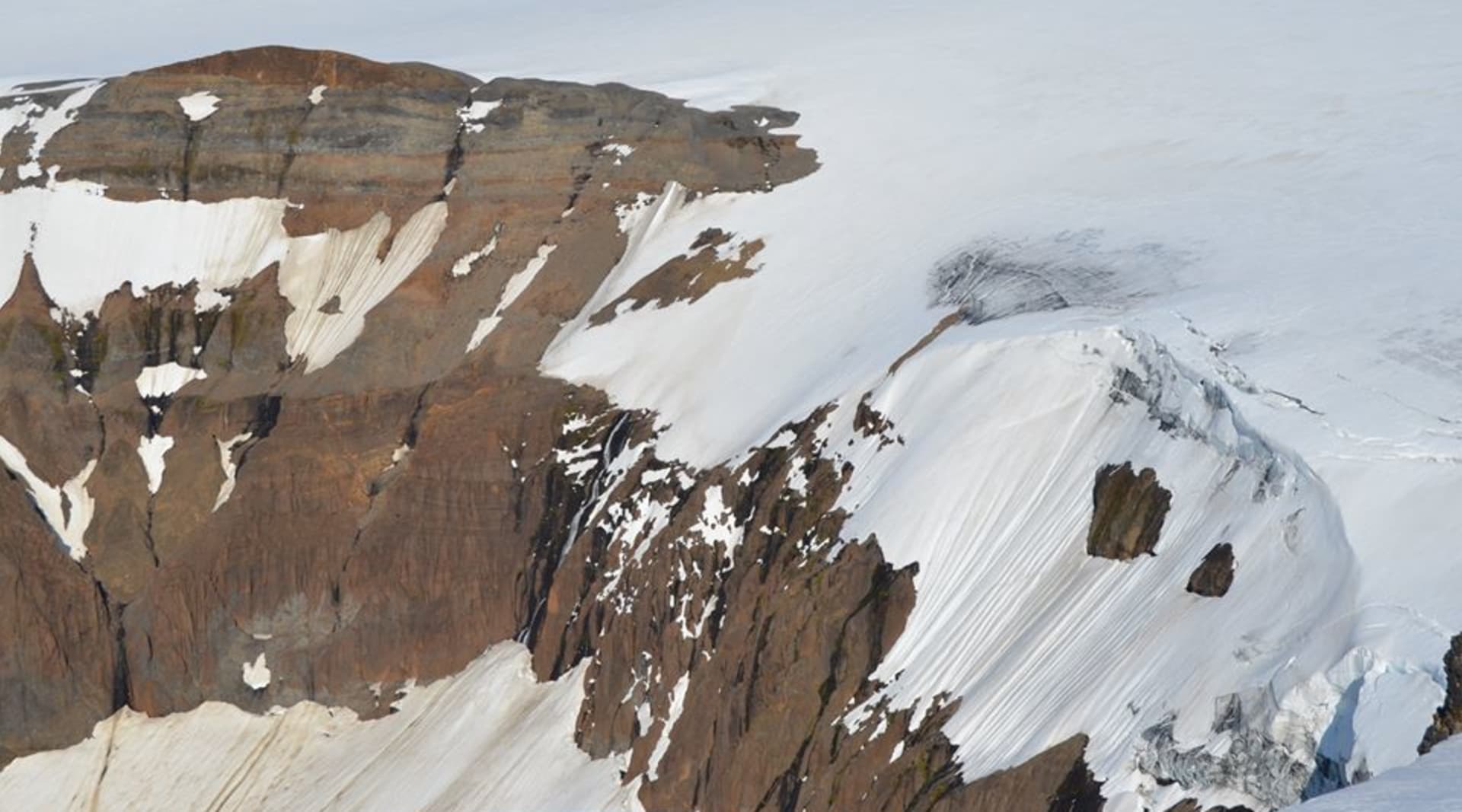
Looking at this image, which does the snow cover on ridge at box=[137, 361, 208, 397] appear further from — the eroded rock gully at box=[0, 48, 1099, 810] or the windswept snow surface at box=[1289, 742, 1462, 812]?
the windswept snow surface at box=[1289, 742, 1462, 812]

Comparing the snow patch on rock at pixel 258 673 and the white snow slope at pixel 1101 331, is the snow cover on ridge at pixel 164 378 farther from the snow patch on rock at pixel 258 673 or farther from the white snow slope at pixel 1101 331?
the snow patch on rock at pixel 258 673

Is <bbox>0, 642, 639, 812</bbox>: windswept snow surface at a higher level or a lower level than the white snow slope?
lower

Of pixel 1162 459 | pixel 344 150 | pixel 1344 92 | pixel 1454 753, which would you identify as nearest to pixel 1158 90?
pixel 1344 92

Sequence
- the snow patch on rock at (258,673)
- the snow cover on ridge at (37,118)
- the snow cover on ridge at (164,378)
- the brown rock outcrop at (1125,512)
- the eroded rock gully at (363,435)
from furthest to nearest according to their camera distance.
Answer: the snow cover on ridge at (37,118) → the snow cover on ridge at (164,378) → the snow patch on rock at (258,673) → the eroded rock gully at (363,435) → the brown rock outcrop at (1125,512)

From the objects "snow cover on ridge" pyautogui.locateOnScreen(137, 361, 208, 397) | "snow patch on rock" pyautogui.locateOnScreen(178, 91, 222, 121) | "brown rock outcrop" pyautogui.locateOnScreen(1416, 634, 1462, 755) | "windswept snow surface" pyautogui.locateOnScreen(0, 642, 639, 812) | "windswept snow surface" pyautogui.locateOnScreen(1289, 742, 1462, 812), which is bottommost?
"windswept snow surface" pyautogui.locateOnScreen(0, 642, 639, 812)

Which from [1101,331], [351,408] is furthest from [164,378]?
[1101,331]

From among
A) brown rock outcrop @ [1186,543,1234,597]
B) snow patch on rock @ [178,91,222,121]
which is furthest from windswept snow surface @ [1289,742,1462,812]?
snow patch on rock @ [178,91,222,121]

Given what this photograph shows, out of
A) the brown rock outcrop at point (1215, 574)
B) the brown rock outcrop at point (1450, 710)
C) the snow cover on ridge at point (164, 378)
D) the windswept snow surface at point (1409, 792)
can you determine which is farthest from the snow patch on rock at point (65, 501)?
the windswept snow surface at point (1409, 792)
